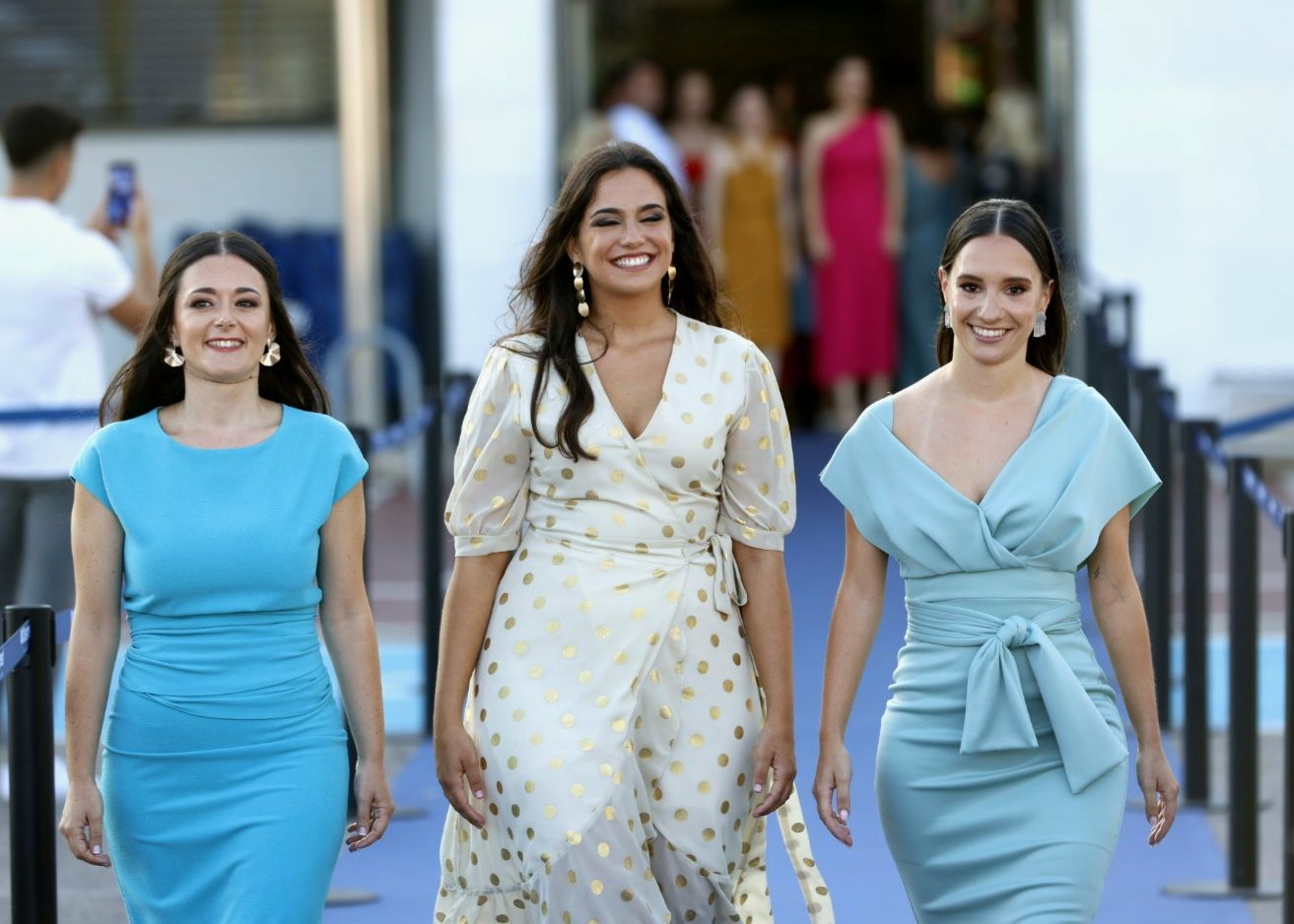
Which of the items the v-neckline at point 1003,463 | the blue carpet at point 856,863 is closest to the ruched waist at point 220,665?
the v-neckline at point 1003,463

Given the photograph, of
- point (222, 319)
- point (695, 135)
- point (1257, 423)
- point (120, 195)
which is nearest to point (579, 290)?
point (222, 319)

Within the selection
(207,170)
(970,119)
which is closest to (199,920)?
(207,170)

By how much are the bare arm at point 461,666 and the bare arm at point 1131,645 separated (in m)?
1.12

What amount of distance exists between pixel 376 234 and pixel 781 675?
31.2 feet

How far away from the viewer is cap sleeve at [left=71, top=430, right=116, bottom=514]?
394 centimetres

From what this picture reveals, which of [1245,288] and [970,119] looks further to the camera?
[970,119]

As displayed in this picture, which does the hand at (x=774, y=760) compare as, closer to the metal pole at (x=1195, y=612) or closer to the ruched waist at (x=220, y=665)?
the ruched waist at (x=220, y=665)

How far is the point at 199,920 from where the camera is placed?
12.6 feet

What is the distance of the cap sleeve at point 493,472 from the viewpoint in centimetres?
416

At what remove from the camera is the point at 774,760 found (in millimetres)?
4184

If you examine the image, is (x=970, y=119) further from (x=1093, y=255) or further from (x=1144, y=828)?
(x=1144, y=828)

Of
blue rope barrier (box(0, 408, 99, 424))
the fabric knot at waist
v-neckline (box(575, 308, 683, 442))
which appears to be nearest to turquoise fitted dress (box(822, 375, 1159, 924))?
the fabric knot at waist

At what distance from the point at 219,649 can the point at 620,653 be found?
2.36ft

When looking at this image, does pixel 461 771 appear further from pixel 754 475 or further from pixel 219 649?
pixel 754 475
